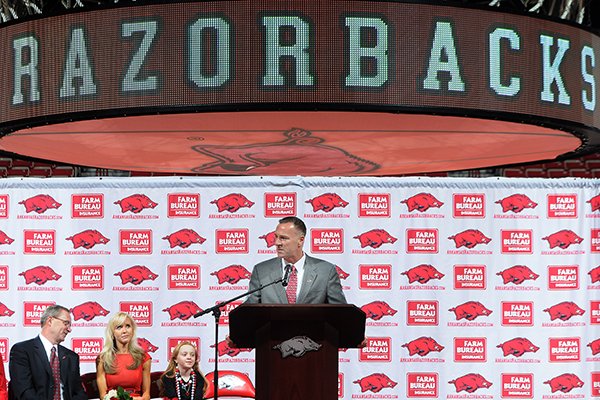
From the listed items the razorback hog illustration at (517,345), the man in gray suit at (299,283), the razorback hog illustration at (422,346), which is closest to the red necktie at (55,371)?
the man in gray suit at (299,283)

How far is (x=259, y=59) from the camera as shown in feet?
10.9

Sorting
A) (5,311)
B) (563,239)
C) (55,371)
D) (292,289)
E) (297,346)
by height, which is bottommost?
Result: (55,371)

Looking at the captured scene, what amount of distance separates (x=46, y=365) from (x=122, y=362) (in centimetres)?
78

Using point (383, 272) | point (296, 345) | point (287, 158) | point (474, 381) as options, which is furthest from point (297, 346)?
point (474, 381)

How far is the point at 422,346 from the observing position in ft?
29.0

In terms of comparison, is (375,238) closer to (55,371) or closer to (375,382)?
(375,382)

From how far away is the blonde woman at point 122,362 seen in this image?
7609 mm

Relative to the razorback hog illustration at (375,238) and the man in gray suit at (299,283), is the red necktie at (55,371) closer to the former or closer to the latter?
the man in gray suit at (299,283)

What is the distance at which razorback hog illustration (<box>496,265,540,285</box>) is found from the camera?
8.85 metres

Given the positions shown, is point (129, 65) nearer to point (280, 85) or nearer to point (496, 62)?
point (280, 85)

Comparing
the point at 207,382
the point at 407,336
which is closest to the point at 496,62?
the point at 207,382

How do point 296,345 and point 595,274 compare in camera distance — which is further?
point 595,274

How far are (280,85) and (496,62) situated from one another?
0.74 m

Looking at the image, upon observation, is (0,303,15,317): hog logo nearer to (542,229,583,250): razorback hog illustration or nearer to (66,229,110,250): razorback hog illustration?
(66,229,110,250): razorback hog illustration
